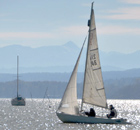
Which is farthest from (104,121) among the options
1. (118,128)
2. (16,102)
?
(16,102)

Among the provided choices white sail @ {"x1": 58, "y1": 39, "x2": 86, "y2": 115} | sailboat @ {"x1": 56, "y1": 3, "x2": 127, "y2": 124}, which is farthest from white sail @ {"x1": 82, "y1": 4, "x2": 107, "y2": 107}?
white sail @ {"x1": 58, "y1": 39, "x2": 86, "y2": 115}

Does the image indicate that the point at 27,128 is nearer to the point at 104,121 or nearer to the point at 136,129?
the point at 104,121

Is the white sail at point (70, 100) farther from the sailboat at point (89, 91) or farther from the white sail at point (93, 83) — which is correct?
the white sail at point (93, 83)

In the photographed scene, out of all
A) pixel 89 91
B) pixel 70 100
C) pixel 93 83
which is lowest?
pixel 70 100

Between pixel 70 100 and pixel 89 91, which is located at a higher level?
pixel 89 91

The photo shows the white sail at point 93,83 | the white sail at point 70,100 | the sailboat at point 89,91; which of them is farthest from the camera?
the white sail at point 70,100

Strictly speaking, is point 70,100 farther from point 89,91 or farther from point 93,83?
point 93,83

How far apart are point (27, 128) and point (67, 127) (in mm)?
5289

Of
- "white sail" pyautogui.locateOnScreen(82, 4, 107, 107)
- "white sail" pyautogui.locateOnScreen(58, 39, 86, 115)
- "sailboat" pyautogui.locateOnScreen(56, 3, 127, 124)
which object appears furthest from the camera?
"white sail" pyautogui.locateOnScreen(58, 39, 86, 115)

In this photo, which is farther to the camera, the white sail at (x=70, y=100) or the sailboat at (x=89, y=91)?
the white sail at (x=70, y=100)

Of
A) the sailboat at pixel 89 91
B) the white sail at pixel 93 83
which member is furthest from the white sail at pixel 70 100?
the white sail at pixel 93 83

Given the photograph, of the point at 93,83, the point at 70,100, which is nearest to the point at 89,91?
the point at 93,83

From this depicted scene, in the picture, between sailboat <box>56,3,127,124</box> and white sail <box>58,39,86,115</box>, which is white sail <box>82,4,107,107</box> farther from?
white sail <box>58,39,86,115</box>

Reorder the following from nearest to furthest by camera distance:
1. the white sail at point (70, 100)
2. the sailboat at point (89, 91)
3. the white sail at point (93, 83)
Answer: the sailboat at point (89, 91)
the white sail at point (93, 83)
the white sail at point (70, 100)
